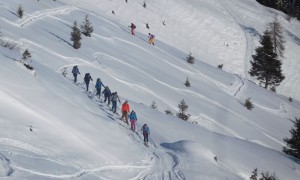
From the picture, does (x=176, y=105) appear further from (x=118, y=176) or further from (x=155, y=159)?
(x=118, y=176)

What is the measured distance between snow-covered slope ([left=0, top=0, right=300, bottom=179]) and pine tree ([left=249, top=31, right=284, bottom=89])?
2045 millimetres

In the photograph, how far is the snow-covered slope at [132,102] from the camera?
38.3 ft

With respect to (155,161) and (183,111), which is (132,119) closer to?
(155,161)

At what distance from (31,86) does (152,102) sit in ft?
31.4

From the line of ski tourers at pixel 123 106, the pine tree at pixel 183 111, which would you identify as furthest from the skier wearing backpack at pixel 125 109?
the pine tree at pixel 183 111

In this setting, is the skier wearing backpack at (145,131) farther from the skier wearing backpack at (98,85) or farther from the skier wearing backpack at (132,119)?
the skier wearing backpack at (98,85)

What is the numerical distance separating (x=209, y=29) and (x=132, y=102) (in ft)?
86.8

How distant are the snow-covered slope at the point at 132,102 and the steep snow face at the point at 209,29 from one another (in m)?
0.16

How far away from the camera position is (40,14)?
30.1 m

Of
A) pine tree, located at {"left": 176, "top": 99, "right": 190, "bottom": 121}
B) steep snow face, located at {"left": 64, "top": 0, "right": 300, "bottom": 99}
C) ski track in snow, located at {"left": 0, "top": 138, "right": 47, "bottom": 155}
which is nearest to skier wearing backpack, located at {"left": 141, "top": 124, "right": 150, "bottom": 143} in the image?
ski track in snow, located at {"left": 0, "top": 138, "right": 47, "bottom": 155}

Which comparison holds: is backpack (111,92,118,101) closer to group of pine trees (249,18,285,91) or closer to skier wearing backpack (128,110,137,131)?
skier wearing backpack (128,110,137,131)

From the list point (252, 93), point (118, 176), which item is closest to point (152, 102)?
point (118, 176)

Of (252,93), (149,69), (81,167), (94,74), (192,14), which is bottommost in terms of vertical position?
(81,167)

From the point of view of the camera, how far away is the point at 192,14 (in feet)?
153
